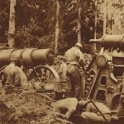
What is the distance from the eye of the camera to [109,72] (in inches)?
476

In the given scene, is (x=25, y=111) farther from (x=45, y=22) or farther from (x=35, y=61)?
(x=45, y=22)

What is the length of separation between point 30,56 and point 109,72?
4.23 m

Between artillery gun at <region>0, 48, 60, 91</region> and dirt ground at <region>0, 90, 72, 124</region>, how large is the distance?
14.2 ft

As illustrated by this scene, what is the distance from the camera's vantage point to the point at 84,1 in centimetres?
3541

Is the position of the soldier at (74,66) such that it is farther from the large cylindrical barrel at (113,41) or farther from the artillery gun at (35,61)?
the large cylindrical barrel at (113,41)

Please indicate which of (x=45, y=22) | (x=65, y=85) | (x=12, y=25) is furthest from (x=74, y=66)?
(x=45, y=22)

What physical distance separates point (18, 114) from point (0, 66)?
7200mm

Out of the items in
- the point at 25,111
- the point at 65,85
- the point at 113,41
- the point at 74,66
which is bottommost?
the point at 65,85

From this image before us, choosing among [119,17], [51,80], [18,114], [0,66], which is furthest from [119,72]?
[119,17]

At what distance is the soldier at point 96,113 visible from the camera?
35.9 feet

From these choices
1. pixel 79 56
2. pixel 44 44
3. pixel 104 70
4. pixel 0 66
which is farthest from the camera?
pixel 44 44

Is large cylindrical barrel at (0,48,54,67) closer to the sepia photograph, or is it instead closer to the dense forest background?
the sepia photograph

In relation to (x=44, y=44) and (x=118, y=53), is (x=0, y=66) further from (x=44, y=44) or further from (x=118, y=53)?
(x=44, y=44)

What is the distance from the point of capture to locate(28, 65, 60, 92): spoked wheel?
14.2 meters
